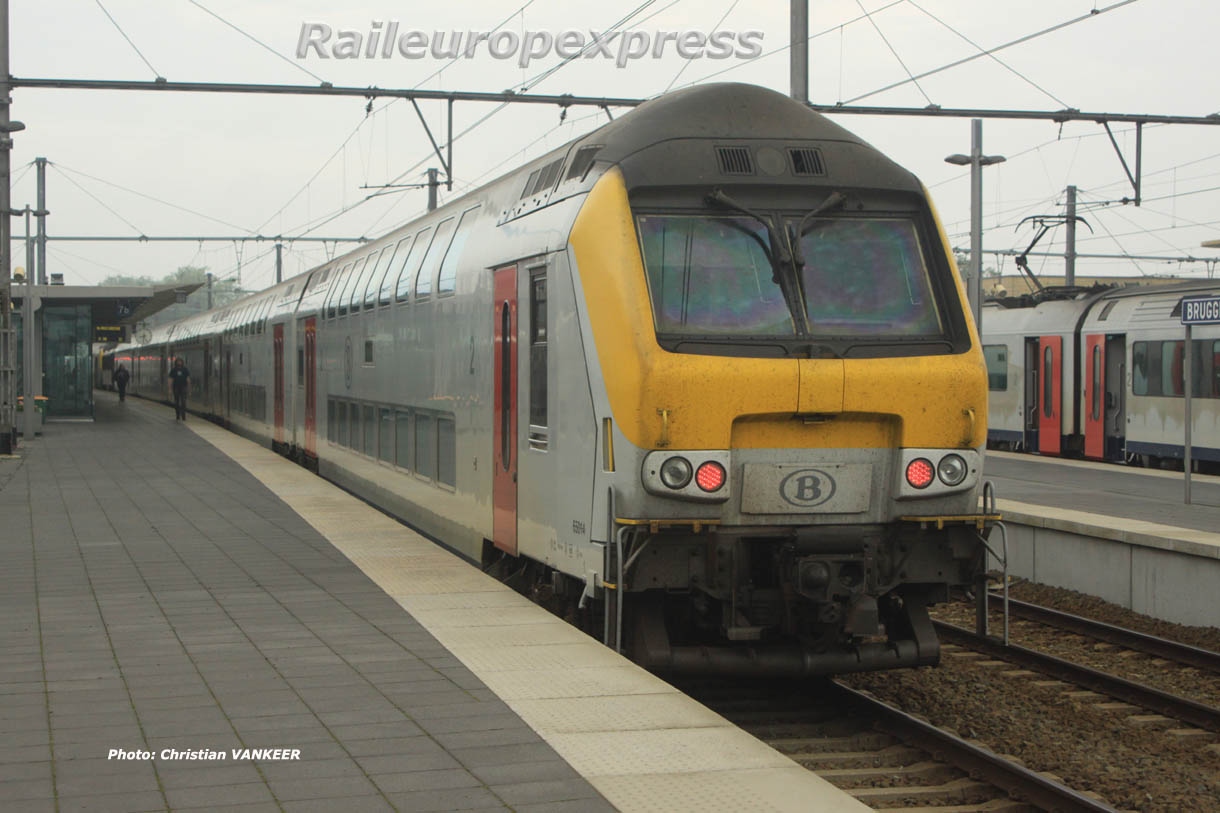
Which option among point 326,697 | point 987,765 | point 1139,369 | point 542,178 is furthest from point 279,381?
point 987,765

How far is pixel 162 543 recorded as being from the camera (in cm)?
1264

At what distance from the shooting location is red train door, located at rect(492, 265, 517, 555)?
9.38 metres

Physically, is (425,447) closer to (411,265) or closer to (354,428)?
(411,265)

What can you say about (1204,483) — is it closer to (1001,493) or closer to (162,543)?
(1001,493)

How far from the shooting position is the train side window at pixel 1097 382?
2469cm

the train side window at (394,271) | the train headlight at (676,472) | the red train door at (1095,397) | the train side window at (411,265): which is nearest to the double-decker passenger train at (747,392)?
the train headlight at (676,472)

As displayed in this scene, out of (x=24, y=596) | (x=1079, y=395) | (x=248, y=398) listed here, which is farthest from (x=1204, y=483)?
(x=248, y=398)

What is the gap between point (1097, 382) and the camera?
2477cm

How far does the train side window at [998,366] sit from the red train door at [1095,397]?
2779 mm

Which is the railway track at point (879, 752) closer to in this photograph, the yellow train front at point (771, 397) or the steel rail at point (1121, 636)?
the yellow train front at point (771, 397)

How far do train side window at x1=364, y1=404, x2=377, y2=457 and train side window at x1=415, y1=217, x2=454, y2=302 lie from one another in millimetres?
2963

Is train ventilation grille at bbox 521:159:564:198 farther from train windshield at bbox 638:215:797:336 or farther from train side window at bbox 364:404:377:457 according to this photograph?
train side window at bbox 364:404:377:457

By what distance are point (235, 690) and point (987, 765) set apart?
3668 mm

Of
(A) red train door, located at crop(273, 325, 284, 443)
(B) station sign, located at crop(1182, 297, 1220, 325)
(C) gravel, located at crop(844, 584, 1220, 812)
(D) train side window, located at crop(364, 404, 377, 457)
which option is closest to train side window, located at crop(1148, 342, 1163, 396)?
(B) station sign, located at crop(1182, 297, 1220, 325)
